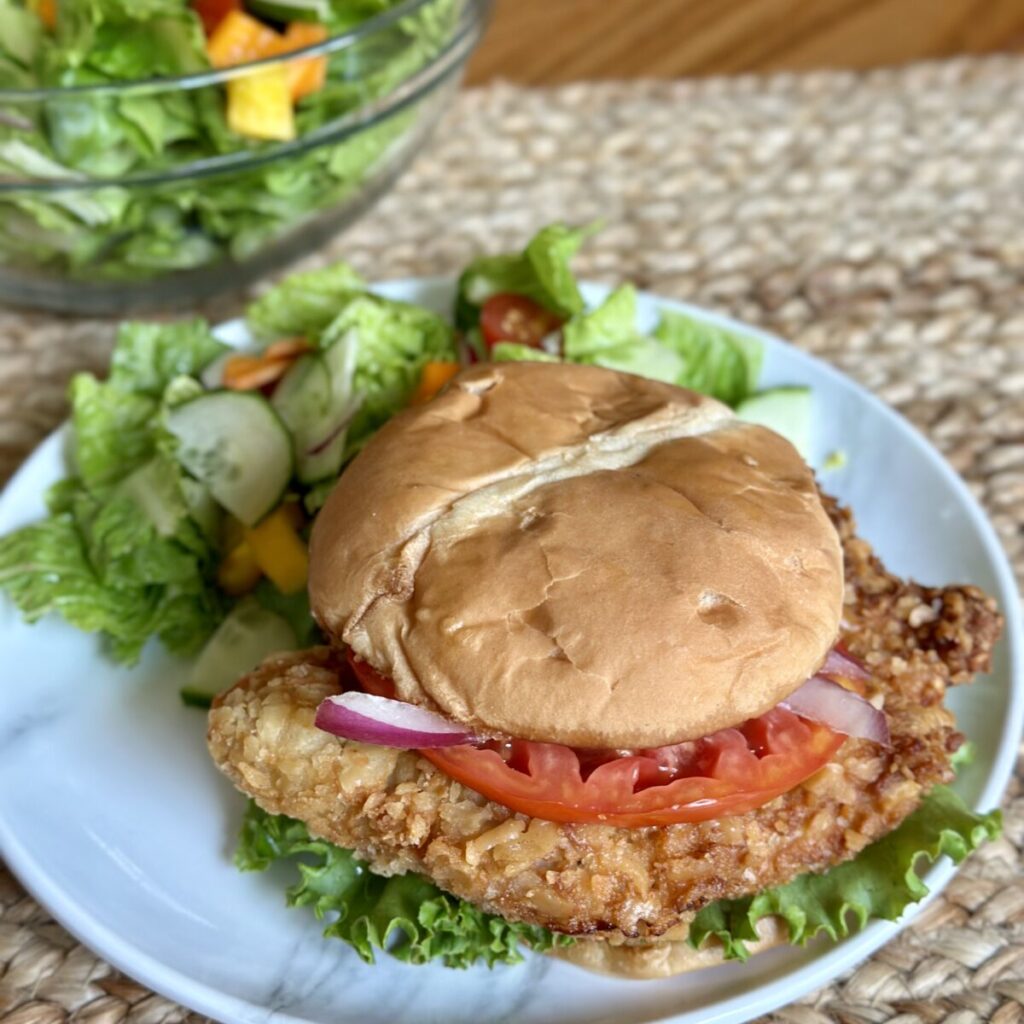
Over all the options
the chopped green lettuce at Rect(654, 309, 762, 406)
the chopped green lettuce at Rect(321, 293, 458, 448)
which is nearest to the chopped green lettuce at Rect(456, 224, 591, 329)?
the chopped green lettuce at Rect(321, 293, 458, 448)

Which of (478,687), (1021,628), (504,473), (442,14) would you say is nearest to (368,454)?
(504,473)

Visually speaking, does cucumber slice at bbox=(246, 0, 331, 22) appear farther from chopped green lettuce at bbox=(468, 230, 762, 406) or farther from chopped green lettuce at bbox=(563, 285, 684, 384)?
chopped green lettuce at bbox=(563, 285, 684, 384)

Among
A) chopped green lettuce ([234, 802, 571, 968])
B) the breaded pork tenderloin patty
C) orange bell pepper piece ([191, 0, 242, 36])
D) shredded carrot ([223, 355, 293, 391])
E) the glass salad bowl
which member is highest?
orange bell pepper piece ([191, 0, 242, 36])

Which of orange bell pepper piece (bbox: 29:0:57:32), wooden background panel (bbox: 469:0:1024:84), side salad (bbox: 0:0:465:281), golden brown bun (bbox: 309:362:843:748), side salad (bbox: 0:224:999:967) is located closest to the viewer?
golden brown bun (bbox: 309:362:843:748)

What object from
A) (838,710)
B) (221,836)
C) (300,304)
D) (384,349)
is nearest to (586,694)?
(838,710)

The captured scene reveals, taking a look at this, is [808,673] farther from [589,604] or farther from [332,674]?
[332,674]

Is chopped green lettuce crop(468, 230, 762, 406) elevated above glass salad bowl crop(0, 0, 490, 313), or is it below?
below

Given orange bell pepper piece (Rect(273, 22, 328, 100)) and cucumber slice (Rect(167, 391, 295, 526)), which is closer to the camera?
cucumber slice (Rect(167, 391, 295, 526))
